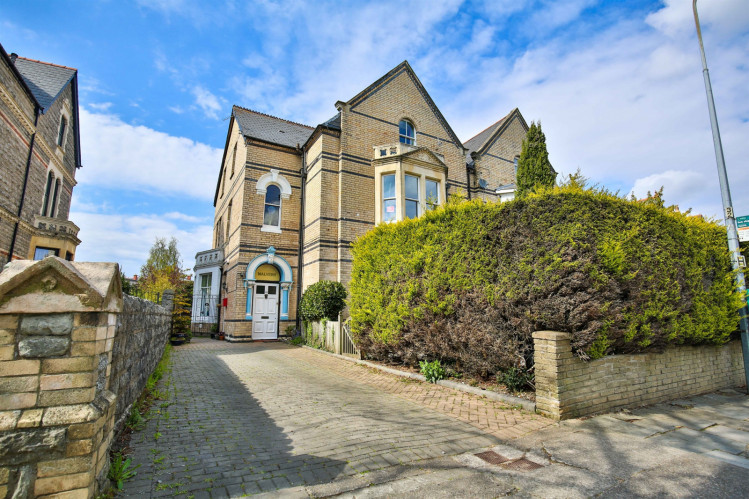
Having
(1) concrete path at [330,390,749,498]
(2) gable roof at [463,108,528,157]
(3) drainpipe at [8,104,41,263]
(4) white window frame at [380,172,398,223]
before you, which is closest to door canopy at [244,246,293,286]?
(4) white window frame at [380,172,398,223]

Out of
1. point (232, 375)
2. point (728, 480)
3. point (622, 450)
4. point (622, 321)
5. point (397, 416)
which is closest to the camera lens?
point (728, 480)

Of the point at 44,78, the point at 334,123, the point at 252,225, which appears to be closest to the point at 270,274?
the point at 252,225

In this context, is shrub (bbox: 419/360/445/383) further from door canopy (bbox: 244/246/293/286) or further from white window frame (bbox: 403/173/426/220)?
door canopy (bbox: 244/246/293/286)

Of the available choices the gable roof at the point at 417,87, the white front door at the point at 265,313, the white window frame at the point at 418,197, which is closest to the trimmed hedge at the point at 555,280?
the white window frame at the point at 418,197

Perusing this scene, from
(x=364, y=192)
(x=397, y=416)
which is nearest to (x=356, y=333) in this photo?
(x=397, y=416)

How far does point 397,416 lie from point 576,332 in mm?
2963

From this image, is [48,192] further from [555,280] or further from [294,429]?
[555,280]

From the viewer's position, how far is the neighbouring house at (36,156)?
12.5m

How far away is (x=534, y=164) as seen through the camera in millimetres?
12922

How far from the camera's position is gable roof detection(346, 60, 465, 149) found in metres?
16.1

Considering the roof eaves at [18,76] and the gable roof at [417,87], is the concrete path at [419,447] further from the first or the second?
the gable roof at [417,87]

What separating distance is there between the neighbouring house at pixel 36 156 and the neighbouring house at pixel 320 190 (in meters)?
7.18

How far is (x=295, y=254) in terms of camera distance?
53.8ft

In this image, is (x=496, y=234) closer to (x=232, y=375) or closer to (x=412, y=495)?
(x=412, y=495)
